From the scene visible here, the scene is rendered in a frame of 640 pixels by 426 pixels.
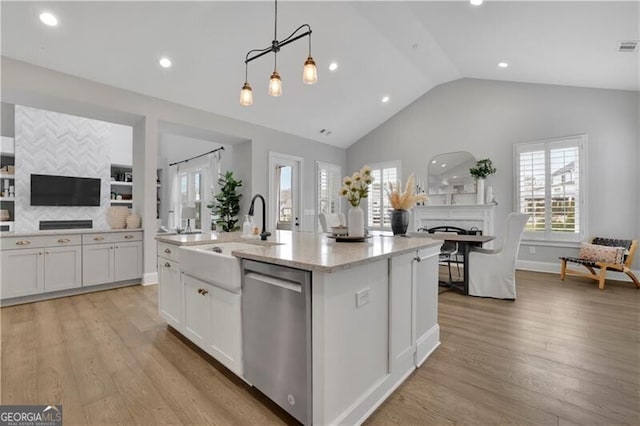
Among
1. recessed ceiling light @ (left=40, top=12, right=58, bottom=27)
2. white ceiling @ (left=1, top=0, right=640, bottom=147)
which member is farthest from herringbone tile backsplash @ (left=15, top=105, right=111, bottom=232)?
recessed ceiling light @ (left=40, top=12, right=58, bottom=27)

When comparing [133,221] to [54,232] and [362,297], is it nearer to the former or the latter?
[54,232]

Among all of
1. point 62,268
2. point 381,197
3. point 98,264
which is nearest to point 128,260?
point 98,264

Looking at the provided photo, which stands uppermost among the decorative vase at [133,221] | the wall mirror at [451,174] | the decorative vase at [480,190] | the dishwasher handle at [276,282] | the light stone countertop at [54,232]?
the wall mirror at [451,174]

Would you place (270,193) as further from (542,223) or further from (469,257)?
(542,223)

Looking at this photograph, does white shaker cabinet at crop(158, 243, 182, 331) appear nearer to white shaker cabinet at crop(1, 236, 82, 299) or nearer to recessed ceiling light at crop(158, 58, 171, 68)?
white shaker cabinet at crop(1, 236, 82, 299)

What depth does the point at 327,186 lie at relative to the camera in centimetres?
756

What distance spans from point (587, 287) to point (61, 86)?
7827mm

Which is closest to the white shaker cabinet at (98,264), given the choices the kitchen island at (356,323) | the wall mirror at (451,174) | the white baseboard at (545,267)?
the kitchen island at (356,323)

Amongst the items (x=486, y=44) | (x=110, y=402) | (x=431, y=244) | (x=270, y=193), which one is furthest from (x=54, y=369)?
(x=486, y=44)

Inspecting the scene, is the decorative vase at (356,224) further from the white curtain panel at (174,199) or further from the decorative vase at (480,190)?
the white curtain panel at (174,199)

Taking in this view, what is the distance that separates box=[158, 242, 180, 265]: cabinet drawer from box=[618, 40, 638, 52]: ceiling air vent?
527cm

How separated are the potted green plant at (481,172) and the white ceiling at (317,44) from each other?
63.7 inches

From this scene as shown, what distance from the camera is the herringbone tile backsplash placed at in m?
6.45

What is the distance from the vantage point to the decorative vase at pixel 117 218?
438 centimetres
